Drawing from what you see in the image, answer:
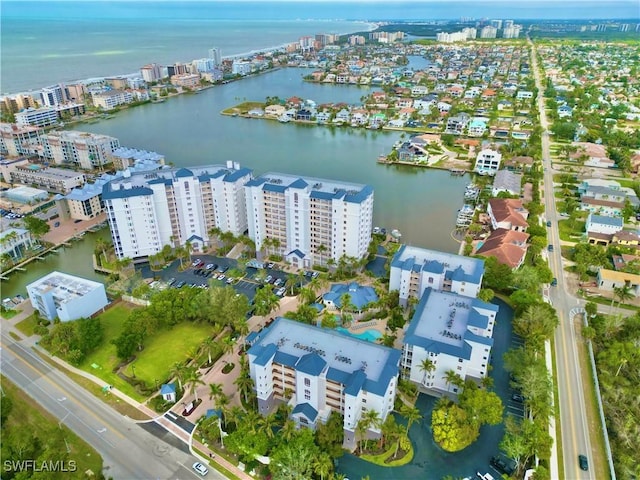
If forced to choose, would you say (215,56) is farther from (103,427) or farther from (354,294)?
(103,427)

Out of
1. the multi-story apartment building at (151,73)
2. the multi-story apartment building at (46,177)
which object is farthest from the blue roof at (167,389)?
the multi-story apartment building at (151,73)

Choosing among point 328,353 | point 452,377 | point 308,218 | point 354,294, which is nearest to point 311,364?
point 328,353

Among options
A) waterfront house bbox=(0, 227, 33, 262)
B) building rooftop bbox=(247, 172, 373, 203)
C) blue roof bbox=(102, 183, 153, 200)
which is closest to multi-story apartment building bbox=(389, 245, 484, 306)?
building rooftop bbox=(247, 172, 373, 203)

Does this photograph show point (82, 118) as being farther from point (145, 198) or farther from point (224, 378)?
point (224, 378)

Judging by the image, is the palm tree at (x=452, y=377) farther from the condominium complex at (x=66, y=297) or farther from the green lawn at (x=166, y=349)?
the condominium complex at (x=66, y=297)

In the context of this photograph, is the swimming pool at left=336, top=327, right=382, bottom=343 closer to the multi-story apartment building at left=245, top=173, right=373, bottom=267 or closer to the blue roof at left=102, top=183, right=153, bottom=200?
the multi-story apartment building at left=245, top=173, right=373, bottom=267
